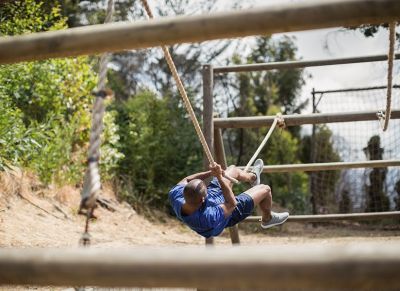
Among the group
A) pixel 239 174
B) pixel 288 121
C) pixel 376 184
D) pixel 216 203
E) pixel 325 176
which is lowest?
pixel 376 184

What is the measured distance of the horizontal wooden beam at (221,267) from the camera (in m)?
0.75

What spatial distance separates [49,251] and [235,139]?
12.4 m

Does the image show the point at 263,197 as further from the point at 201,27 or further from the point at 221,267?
the point at 221,267

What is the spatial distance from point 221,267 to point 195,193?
2.35m

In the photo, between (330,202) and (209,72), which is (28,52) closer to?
(209,72)

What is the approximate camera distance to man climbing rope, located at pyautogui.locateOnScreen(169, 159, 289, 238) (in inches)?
123

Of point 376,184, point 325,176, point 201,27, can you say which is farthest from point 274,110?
point 201,27

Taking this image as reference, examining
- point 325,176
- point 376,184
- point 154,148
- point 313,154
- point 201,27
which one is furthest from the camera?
point 325,176

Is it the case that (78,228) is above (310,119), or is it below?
below

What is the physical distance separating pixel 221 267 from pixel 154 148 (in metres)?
8.27

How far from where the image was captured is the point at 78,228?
582 centimetres

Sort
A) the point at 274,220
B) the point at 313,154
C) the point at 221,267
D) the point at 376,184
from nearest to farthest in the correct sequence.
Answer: the point at 221,267 < the point at 274,220 < the point at 313,154 < the point at 376,184

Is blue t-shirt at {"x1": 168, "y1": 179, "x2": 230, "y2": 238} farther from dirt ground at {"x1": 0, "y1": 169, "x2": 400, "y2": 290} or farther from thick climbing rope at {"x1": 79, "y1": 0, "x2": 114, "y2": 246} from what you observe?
thick climbing rope at {"x1": 79, "y1": 0, "x2": 114, "y2": 246}

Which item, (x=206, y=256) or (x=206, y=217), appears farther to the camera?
(x=206, y=217)
